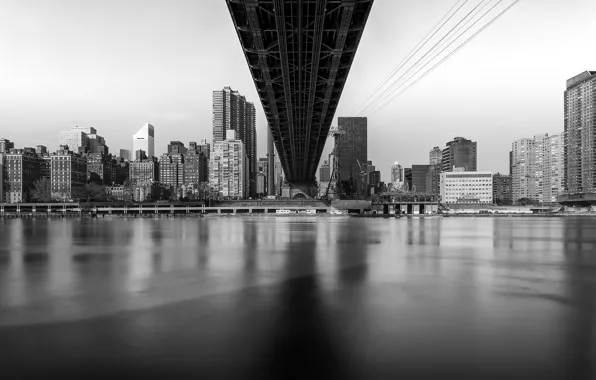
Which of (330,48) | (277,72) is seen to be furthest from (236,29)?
(277,72)

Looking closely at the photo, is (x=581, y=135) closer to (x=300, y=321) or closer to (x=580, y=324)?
(x=580, y=324)

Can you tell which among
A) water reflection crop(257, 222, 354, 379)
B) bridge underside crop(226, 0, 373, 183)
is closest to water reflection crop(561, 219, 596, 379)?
water reflection crop(257, 222, 354, 379)

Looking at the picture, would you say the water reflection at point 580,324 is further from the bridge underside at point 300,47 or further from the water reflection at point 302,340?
the bridge underside at point 300,47

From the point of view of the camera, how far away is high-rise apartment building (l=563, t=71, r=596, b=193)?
18025 cm

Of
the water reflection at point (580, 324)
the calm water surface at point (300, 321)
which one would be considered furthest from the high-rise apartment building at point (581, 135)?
the calm water surface at point (300, 321)

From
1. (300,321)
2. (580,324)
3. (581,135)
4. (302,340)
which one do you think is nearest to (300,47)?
(300,321)

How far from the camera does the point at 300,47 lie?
36.9m

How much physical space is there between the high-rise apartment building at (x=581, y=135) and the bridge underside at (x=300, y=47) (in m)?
169

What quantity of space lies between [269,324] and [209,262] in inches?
361

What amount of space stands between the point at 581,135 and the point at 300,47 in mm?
200174

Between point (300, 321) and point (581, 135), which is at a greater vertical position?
point (581, 135)

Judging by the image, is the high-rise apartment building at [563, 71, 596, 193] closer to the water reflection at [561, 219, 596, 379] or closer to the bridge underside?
the bridge underside

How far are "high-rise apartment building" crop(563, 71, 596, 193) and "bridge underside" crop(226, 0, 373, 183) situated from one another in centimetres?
16891

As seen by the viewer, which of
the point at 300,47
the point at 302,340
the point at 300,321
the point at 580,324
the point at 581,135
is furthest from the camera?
the point at 581,135
